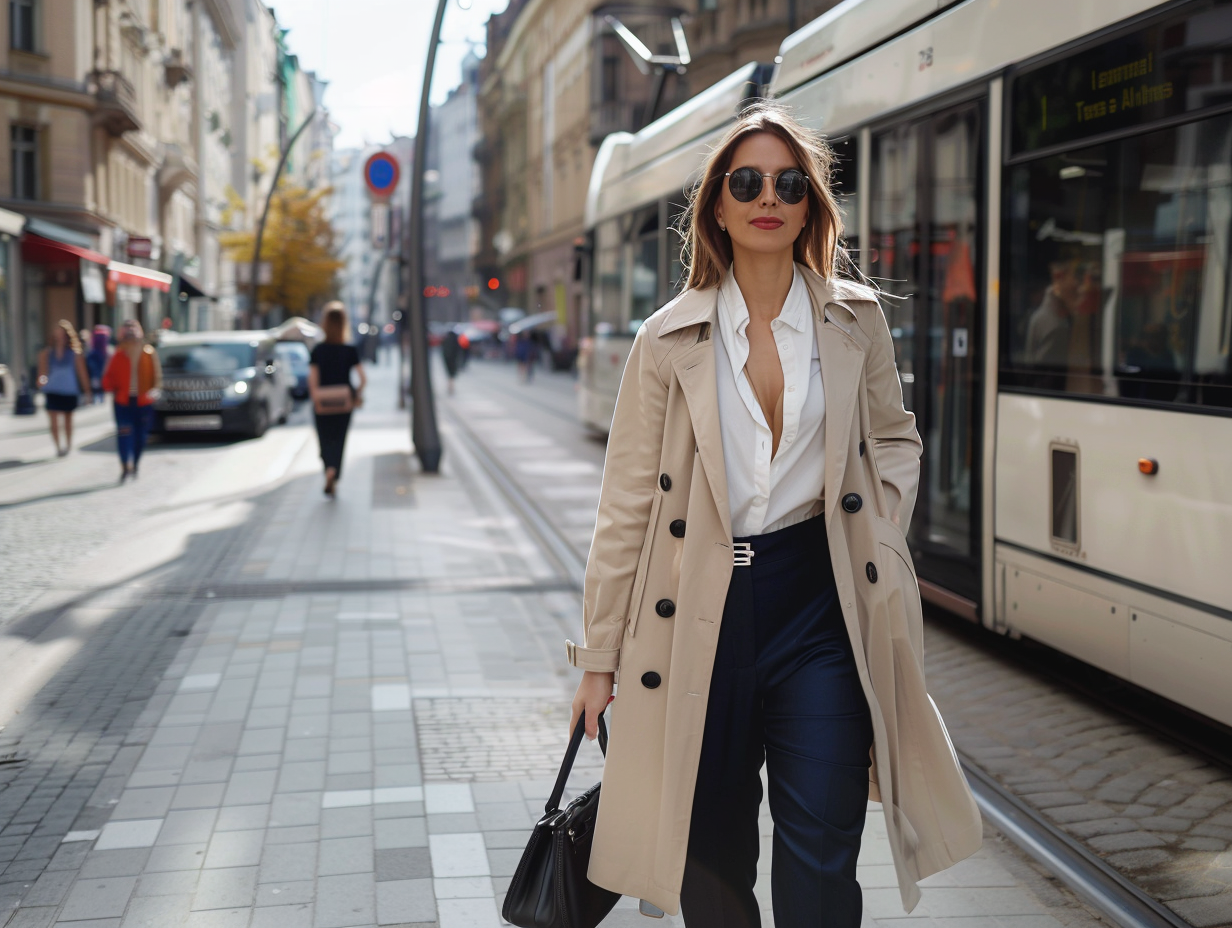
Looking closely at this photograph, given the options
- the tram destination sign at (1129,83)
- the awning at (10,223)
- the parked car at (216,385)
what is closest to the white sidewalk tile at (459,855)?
the tram destination sign at (1129,83)

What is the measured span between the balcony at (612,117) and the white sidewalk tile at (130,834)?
163 ft

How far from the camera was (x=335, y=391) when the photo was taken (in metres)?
13.3

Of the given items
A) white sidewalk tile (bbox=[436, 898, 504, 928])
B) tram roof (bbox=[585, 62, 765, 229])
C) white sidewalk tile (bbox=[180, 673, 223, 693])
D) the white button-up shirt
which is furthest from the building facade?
the white button-up shirt

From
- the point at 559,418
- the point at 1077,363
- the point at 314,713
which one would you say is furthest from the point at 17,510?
the point at 559,418

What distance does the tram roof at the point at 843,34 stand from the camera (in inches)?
292

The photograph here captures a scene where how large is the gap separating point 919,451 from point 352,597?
19.6 feet

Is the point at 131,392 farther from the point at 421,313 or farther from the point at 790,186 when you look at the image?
the point at 790,186

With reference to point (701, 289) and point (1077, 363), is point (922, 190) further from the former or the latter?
point (701, 289)

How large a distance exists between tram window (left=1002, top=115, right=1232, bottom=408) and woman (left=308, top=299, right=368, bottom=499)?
26.5 feet

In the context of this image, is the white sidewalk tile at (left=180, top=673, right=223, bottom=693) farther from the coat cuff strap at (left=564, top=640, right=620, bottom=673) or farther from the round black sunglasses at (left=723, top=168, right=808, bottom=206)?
the round black sunglasses at (left=723, top=168, right=808, bottom=206)

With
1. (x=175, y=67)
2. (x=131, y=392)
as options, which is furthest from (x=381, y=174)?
(x=175, y=67)

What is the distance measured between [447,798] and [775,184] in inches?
108

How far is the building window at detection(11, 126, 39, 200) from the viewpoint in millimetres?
32312

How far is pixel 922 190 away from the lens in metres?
7.39
